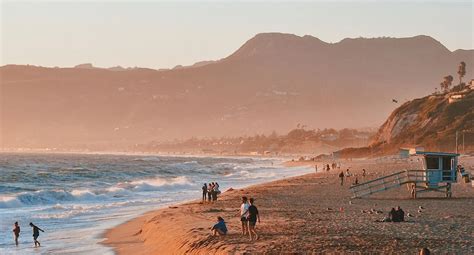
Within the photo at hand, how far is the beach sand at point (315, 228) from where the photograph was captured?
64.9ft

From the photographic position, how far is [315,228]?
23.7 m

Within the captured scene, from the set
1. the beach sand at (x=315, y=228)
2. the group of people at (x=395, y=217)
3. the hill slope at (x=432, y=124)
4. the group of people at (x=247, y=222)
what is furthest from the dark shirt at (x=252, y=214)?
the hill slope at (x=432, y=124)

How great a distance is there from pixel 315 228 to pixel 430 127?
106 m

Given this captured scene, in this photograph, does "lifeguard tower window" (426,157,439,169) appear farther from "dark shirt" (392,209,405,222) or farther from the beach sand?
"dark shirt" (392,209,405,222)

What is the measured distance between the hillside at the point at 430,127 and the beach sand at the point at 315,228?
78.2m

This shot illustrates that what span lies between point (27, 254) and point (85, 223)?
935 cm

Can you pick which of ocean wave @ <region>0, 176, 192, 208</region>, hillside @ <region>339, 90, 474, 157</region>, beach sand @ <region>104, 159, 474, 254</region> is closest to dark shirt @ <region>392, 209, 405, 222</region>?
beach sand @ <region>104, 159, 474, 254</region>

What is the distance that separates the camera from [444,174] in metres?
38.3

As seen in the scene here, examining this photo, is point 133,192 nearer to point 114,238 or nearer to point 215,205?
point 215,205

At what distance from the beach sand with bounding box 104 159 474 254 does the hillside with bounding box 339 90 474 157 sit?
7821 centimetres

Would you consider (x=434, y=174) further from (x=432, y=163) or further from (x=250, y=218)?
(x=250, y=218)

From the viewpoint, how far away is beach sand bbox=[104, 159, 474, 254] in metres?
19.8

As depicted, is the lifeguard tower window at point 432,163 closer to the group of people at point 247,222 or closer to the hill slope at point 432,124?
the group of people at point 247,222

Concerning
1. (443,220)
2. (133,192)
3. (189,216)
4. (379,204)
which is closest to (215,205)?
(189,216)
